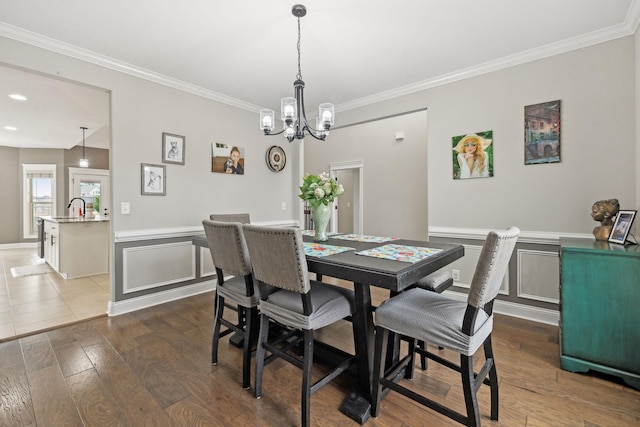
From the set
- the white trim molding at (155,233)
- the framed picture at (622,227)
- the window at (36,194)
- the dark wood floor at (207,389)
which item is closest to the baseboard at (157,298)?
the dark wood floor at (207,389)

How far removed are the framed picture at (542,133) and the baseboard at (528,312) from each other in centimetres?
138

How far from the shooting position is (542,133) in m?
2.62

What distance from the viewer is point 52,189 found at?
23.7 feet

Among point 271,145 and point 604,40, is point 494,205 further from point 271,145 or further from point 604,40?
point 271,145

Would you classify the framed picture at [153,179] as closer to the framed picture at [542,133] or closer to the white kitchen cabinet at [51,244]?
the white kitchen cabinet at [51,244]

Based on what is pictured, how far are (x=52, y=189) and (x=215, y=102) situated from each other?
21.6ft

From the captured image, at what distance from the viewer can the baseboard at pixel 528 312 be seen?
8.54ft

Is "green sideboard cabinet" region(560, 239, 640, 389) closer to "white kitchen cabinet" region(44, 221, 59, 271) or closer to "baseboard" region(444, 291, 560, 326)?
"baseboard" region(444, 291, 560, 326)

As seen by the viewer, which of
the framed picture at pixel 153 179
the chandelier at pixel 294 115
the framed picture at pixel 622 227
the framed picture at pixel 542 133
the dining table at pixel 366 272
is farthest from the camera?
the framed picture at pixel 153 179

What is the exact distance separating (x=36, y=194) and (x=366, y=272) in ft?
31.2

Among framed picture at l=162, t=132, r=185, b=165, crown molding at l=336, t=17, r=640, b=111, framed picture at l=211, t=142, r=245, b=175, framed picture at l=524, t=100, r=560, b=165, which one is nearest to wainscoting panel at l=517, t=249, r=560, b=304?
framed picture at l=524, t=100, r=560, b=165

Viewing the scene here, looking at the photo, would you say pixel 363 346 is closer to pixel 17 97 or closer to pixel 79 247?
pixel 79 247

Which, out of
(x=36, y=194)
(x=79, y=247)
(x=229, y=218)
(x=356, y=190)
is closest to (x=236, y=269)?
(x=229, y=218)

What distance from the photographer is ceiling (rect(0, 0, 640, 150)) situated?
2045 mm
